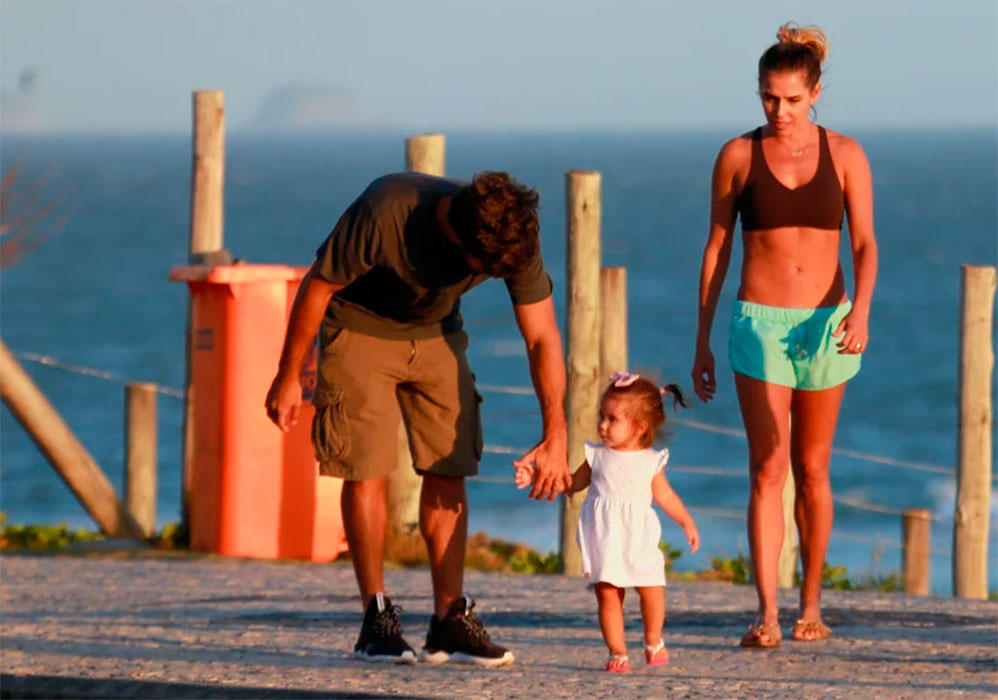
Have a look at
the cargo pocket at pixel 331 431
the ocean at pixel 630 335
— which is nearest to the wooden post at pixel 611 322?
the ocean at pixel 630 335

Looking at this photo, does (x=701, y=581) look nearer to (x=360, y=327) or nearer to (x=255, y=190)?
(x=360, y=327)

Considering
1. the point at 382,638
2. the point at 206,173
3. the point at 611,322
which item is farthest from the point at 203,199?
the point at 382,638

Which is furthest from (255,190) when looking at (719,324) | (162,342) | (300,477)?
(300,477)

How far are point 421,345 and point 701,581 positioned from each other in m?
3.23

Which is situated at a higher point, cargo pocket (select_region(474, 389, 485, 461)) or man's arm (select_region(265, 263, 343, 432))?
man's arm (select_region(265, 263, 343, 432))

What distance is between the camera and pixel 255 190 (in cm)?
12394

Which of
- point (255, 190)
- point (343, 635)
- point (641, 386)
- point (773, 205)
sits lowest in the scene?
point (343, 635)

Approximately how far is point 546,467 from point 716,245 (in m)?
1.08

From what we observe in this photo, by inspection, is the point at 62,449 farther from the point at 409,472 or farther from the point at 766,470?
the point at 766,470

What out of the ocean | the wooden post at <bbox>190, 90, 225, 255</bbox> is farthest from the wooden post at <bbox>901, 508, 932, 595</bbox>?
the wooden post at <bbox>190, 90, 225, 255</bbox>

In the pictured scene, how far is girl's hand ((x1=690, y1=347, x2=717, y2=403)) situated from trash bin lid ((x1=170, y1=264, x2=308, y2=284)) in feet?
9.70

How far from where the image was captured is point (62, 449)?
9180mm

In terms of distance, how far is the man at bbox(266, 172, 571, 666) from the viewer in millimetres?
5473

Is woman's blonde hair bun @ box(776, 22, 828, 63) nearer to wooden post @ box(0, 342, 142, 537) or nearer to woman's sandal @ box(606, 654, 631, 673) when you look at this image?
woman's sandal @ box(606, 654, 631, 673)
